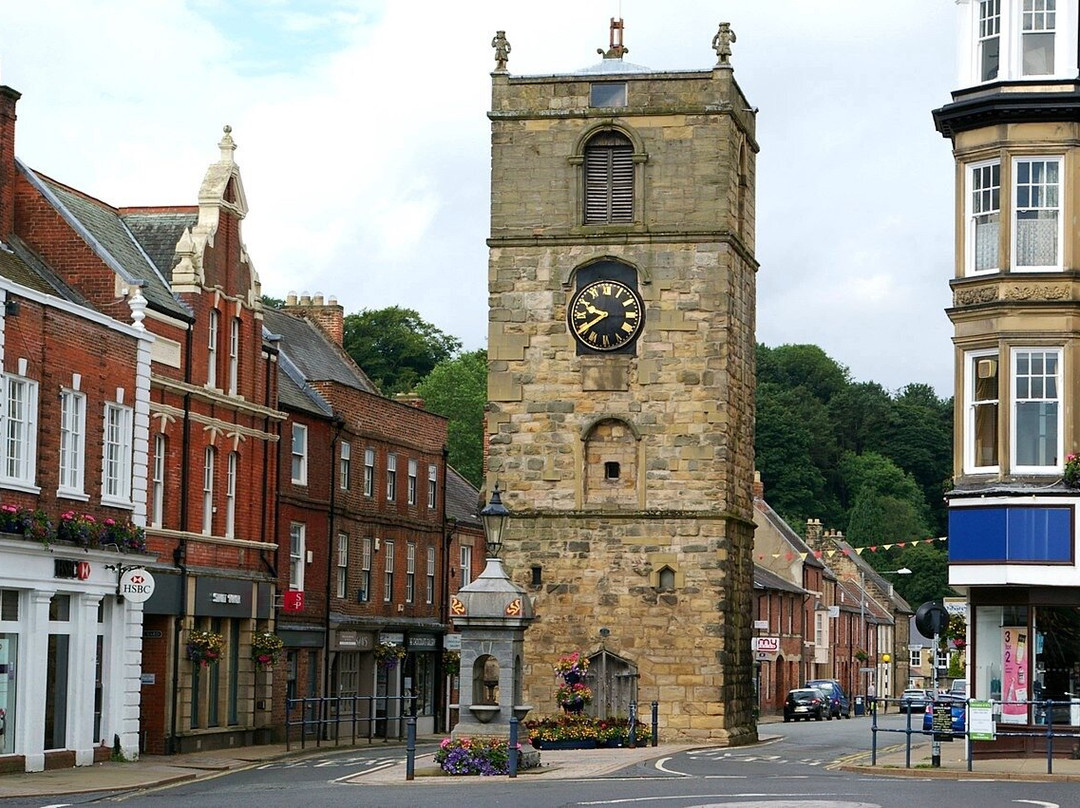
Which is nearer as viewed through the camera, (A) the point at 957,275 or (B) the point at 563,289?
(A) the point at 957,275

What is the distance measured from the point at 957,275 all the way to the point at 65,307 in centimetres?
1619

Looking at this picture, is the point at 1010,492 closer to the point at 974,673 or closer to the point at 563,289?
the point at 974,673

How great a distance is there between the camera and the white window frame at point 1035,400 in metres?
35.8

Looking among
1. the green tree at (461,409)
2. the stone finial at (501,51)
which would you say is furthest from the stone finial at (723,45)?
the green tree at (461,409)

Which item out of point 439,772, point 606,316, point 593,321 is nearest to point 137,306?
point 439,772

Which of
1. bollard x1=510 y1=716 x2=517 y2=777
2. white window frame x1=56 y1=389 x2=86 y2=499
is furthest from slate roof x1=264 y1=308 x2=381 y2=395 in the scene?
bollard x1=510 y1=716 x2=517 y2=777

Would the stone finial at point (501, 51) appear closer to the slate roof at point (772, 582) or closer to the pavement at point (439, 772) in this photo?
the pavement at point (439, 772)

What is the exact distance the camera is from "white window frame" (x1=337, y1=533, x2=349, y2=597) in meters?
53.1

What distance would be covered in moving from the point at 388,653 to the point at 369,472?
5.04 meters

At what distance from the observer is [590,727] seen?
143ft

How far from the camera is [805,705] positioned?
3024 inches

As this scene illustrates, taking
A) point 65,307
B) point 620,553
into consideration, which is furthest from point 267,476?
point 65,307

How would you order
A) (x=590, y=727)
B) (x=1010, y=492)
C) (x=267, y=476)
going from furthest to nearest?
(x=267, y=476), (x=590, y=727), (x=1010, y=492)

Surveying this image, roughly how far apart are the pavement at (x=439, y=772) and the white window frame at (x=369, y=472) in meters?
13.6
